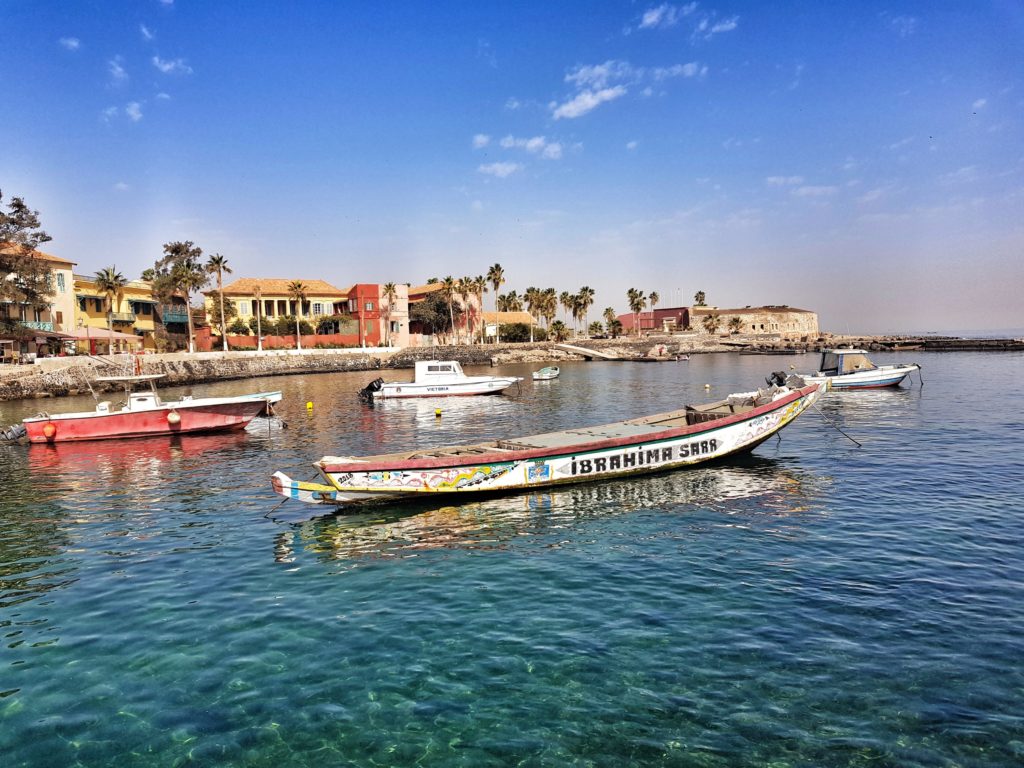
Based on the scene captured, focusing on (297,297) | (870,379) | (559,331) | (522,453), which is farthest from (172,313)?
(870,379)

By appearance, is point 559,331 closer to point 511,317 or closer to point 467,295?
point 511,317

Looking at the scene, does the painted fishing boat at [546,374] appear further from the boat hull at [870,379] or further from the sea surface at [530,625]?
the sea surface at [530,625]

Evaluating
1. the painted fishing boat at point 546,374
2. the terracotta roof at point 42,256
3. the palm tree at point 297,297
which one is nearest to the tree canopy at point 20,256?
the terracotta roof at point 42,256

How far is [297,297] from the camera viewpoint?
3691 inches

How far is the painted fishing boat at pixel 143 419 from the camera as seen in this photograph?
29.5 metres

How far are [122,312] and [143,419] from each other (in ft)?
186

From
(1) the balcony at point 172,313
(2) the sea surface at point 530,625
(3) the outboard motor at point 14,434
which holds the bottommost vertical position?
(2) the sea surface at point 530,625

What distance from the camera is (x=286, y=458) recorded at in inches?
995

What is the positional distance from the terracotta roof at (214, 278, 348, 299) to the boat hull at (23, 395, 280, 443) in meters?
66.3

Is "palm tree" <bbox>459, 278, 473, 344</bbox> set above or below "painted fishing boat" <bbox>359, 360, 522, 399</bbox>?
above

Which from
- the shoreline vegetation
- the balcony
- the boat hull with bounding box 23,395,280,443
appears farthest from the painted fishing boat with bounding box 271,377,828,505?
the balcony

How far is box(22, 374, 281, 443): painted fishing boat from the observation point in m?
29.5

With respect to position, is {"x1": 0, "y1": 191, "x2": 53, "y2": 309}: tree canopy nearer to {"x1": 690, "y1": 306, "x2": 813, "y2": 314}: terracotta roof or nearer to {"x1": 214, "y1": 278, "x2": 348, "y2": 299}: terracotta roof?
{"x1": 214, "y1": 278, "x2": 348, "y2": 299}: terracotta roof

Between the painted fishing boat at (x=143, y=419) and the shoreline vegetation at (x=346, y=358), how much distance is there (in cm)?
540
